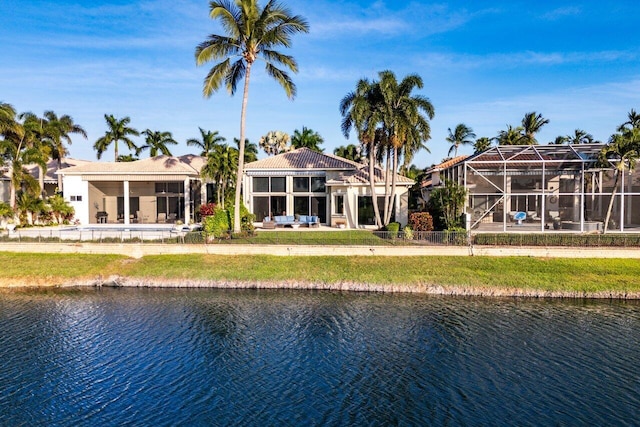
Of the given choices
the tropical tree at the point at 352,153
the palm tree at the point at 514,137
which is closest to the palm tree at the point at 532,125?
the palm tree at the point at 514,137

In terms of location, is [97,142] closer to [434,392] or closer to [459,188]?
[459,188]

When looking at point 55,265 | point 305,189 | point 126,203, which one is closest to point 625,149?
point 305,189

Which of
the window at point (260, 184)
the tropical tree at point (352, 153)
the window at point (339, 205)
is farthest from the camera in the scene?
the tropical tree at point (352, 153)

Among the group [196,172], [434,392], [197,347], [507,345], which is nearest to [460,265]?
[507,345]

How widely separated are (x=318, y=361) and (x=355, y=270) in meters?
10.8

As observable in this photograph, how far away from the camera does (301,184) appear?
132 ft

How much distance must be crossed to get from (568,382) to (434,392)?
4212 mm

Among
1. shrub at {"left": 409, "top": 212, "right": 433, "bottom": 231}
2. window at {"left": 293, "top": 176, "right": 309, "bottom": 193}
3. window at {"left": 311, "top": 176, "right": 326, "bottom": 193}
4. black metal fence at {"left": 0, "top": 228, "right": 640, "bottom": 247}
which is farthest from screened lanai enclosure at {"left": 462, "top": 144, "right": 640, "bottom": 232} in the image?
window at {"left": 293, "top": 176, "right": 309, "bottom": 193}

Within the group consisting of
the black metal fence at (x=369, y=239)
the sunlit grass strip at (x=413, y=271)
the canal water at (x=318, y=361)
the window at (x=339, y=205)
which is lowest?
the canal water at (x=318, y=361)

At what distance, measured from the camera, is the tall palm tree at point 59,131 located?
42.8 metres

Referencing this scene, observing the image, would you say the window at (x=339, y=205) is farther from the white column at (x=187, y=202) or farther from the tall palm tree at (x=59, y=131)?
the tall palm tree at (x=59, y=131)

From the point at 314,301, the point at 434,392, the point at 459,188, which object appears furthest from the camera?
the point at 459,188

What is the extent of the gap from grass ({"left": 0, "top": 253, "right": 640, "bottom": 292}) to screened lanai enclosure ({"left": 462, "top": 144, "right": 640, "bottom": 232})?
6.56 metres

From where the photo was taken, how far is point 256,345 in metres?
16.5
